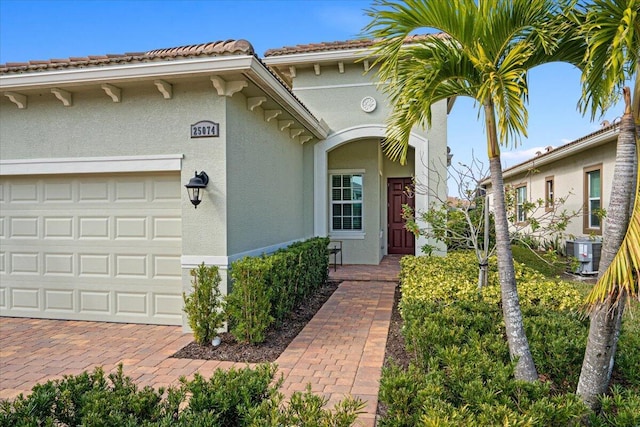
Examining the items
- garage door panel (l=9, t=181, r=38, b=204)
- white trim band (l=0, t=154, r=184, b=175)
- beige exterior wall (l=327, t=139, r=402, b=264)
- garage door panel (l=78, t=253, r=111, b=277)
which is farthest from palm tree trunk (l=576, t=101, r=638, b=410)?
beige exterior wall (l=327, t=139, r=402, b=264)

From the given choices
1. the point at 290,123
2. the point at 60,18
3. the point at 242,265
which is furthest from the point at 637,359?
the point at 60,18

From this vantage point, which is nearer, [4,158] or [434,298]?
[434,298]

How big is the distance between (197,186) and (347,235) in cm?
679

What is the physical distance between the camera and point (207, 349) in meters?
5.02

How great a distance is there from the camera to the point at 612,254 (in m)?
2.62

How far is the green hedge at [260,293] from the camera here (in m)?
5.07

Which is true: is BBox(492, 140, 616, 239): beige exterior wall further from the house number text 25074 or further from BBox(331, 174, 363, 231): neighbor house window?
the house number text 25074

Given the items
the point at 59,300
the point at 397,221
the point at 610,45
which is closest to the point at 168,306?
the point at 59,300

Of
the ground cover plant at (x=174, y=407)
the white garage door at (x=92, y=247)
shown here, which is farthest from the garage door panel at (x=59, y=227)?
the ground cover plant at (x=174, y=407)

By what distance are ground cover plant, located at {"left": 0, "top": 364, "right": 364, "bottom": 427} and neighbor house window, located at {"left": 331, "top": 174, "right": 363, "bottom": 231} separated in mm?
9193

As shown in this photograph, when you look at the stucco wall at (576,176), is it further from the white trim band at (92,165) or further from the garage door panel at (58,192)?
the garage door panel at (58,192)

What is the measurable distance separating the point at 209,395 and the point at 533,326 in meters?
2.92

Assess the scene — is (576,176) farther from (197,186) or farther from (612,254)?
(197,186)

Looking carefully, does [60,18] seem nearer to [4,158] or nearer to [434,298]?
[4,158]
